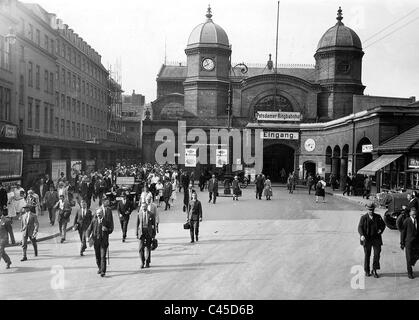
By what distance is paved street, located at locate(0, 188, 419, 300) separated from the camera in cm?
882

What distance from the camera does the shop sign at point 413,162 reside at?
2362 cm

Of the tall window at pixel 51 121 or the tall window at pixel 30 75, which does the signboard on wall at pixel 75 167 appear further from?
the tall window at pixel 30 75

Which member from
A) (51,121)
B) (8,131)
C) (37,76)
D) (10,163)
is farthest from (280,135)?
(10,163)

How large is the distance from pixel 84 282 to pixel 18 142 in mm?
15182

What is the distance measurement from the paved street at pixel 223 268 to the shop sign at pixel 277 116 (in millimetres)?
28992

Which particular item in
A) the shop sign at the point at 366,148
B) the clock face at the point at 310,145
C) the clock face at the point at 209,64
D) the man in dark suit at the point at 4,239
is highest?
the clock face at the point at 209,64

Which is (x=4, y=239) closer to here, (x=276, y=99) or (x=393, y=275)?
(x=393, y=275)

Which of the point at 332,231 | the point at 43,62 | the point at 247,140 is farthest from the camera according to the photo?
the point at 247,140

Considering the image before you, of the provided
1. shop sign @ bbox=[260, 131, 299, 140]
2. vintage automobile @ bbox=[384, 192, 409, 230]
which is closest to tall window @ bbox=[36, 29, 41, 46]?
Answer: vintage automobile @ bbox=[384, 192, 409, 230]

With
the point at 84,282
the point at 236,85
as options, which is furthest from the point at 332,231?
the point at 236,85

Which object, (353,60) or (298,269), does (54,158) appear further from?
(353,60)

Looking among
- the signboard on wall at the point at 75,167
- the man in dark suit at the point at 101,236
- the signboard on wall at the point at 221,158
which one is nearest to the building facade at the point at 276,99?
the signboard on wall at the point at 221,158

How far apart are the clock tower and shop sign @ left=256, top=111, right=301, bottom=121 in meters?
5.65

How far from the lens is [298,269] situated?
418 inches
